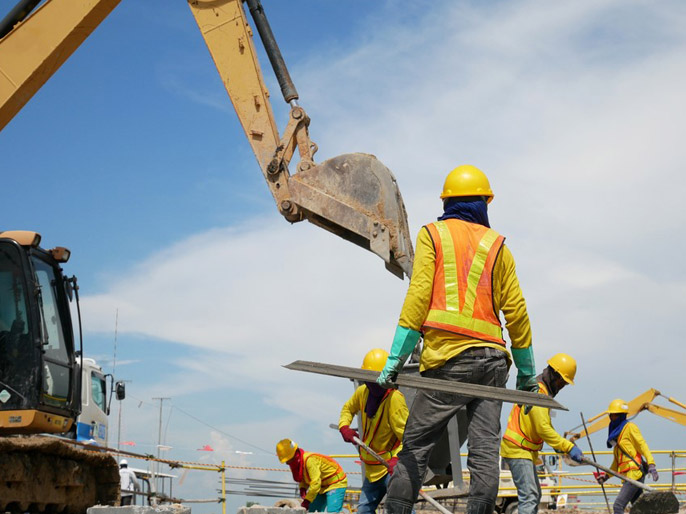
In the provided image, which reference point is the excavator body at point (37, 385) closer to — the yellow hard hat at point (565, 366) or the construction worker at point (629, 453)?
the yellow hard hat at point (565, 366)

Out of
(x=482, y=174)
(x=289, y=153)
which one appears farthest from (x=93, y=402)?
(x=482, y=174)

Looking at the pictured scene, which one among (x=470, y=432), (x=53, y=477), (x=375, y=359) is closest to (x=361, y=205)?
(x=375, y=359)

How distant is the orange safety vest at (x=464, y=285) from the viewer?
5.24m

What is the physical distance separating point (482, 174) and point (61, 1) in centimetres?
620

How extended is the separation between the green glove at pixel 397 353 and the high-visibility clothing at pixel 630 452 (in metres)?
6.88

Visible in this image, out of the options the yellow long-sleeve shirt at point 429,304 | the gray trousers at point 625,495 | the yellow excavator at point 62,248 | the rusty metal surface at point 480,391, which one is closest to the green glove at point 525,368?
the yellow long-sleeve shirt at point 429,304

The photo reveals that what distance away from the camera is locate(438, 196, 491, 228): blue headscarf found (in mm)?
5602

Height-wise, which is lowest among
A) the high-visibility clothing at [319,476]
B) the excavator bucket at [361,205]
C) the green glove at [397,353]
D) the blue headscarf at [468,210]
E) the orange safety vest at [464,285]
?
the high-visibility clothing at [319,476]

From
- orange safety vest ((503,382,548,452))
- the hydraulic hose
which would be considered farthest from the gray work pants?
the hydraulic hose

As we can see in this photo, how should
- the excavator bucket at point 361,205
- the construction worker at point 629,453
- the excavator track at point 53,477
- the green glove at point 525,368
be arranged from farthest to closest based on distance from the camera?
the construction worker at point 629,453 → the excavator bucket at point 361,205 → the excavator track at point 53,477 → the green glove at point 525,368

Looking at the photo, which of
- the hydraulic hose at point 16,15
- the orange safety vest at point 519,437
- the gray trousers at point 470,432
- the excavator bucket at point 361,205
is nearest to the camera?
the gray trousers at point 470,432

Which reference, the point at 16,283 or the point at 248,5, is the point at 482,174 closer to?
the point at 16,283

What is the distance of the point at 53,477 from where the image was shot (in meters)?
8.95

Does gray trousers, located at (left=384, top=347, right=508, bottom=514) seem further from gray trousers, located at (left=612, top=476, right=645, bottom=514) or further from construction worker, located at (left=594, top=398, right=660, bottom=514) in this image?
construction worker, located at (left=594, top=398, right=660, bottom=514)
